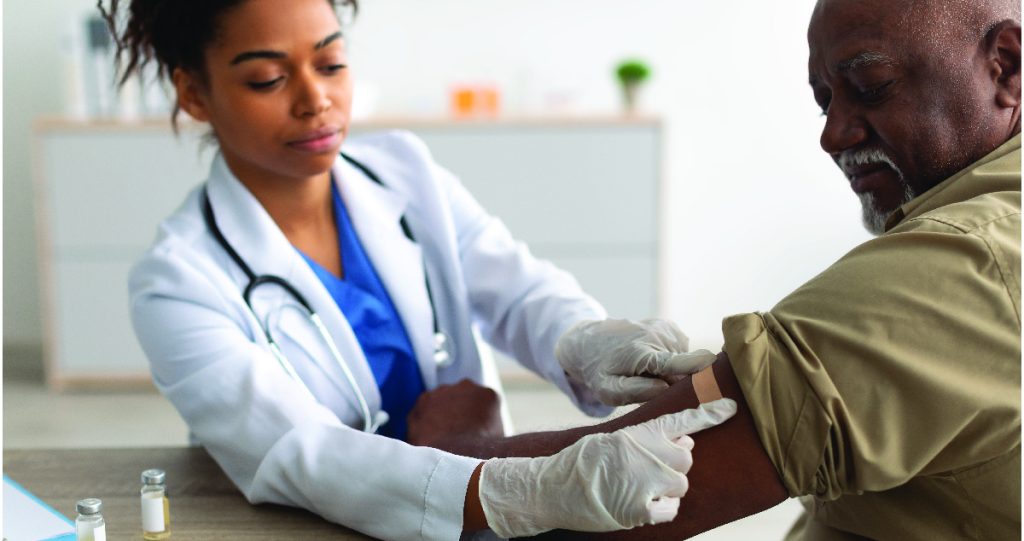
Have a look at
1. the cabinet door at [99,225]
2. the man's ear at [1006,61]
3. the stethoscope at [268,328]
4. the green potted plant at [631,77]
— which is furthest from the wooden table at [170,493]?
the green potted plant at [631,77]

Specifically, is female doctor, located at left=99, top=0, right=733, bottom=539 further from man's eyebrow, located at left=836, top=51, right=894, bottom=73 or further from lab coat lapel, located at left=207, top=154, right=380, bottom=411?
man's eyebrow, located at left=836, top=51, right=894, bottom=73

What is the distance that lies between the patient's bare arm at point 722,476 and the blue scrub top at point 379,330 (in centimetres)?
57

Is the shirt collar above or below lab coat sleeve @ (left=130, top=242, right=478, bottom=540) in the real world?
above

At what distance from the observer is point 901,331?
3.14 ft

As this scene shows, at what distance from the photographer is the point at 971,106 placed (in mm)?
1095

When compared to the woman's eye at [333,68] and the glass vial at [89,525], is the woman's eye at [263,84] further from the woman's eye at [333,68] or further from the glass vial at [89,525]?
the glass vial at [89,525]

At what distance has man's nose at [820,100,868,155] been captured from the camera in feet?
3.79

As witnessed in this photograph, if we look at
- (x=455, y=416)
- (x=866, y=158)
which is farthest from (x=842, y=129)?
(x=455, y=416)

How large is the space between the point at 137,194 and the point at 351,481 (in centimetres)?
320

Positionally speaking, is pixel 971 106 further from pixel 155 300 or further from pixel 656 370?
pixel 155 300

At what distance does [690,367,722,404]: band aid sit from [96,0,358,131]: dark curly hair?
2.92 feet

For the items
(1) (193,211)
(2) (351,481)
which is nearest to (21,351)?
(1) (193,211)

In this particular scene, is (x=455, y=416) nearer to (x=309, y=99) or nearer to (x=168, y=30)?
(x=309, y=99)

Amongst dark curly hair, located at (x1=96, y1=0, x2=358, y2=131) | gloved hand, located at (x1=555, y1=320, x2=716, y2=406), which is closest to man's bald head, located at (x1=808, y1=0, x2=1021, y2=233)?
gloved hand, located at (x1=555, y1=320, x2=716, y2=406)
